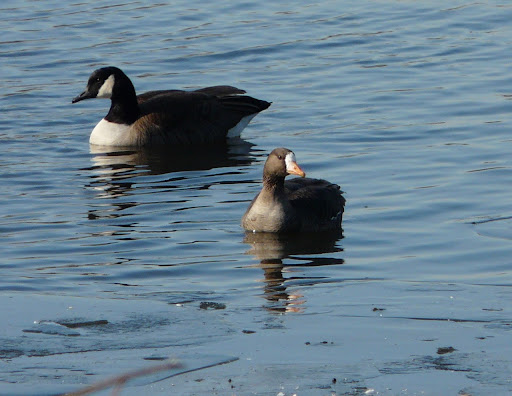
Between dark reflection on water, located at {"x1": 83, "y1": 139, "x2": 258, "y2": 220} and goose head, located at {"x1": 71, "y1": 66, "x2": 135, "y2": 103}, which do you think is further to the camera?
goose head, located at {"x1": 71, "y1": 66, "x2": 135, "y2": 103}

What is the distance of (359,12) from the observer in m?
22.4

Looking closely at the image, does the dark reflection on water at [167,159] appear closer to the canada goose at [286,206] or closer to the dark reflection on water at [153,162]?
the dark reflection on water at [153,162]

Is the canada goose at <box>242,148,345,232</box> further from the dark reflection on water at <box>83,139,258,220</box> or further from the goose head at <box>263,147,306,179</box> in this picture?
the dark reflection on water at <box>83,139,258,220</box>

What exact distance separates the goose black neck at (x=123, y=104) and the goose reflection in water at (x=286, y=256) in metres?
5.11

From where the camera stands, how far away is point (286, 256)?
10.4 meters

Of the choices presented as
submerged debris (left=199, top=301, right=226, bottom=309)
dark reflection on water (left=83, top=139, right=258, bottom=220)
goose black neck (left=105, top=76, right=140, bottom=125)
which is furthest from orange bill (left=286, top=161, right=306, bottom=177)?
goose black neck (left=105, top=76, right=140, bottom=125)

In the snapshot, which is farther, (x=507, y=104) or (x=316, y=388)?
(x=507, y=104)

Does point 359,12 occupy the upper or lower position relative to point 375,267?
upper

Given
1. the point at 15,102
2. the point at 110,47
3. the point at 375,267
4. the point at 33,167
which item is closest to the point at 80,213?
the point at 33,167

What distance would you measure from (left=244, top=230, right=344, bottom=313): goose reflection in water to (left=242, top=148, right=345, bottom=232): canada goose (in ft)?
0.30

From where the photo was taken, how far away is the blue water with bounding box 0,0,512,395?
6.97 metres

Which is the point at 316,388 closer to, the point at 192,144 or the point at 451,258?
the point at 451,258

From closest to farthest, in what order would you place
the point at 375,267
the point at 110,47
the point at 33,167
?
the point at 375,267 < the point at 33,167 < the point at 110,47

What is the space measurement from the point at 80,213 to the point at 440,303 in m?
4.79
